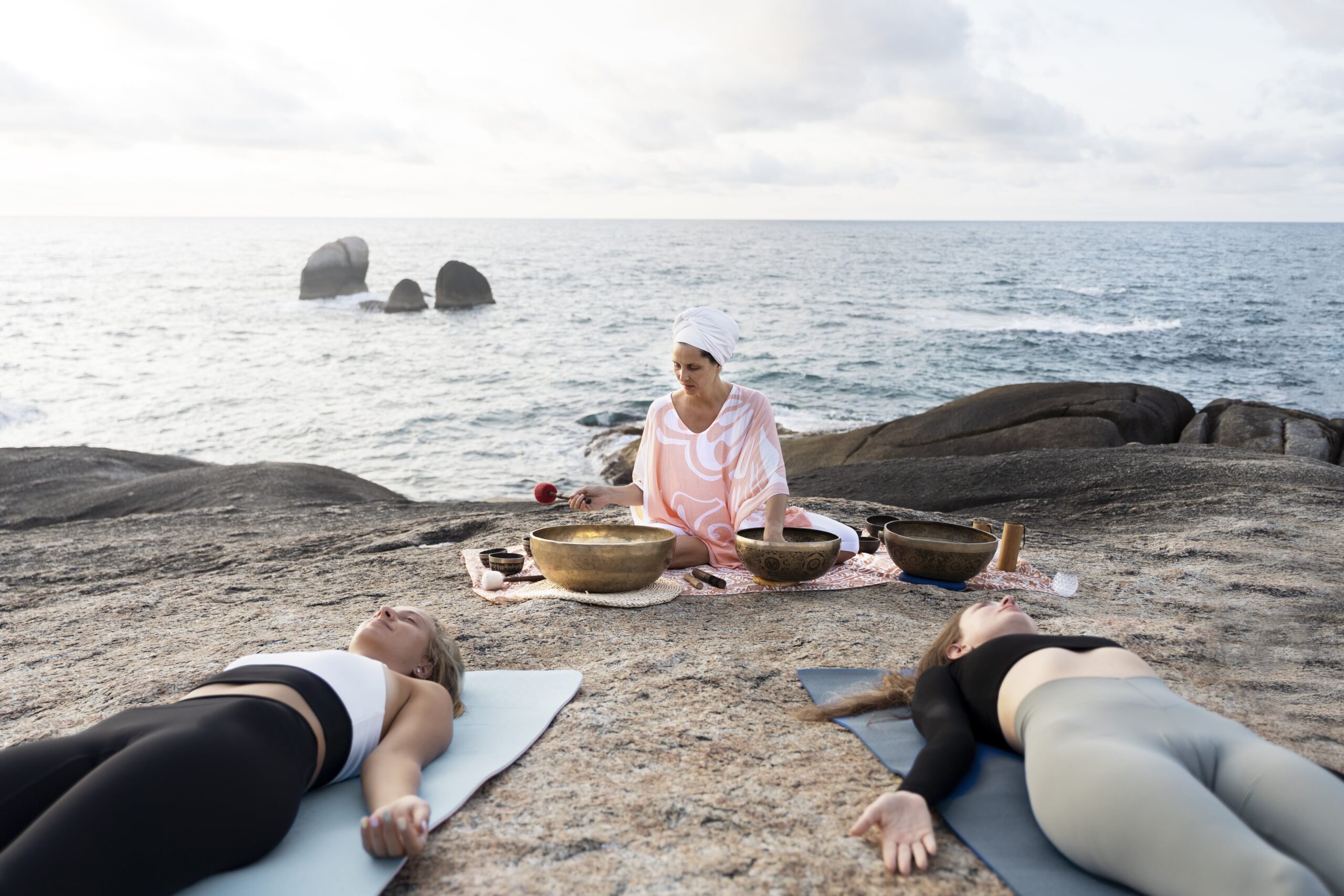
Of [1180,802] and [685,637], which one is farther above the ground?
[1180,802]

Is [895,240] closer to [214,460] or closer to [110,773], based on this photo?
[214,460]

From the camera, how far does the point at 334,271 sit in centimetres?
4038

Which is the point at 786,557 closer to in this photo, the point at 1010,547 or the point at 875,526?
the point at 875,526

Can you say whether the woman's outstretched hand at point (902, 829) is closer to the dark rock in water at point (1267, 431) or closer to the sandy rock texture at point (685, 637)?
the sandy rock texture at point (685, 637)

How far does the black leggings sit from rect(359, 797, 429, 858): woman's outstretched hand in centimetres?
21

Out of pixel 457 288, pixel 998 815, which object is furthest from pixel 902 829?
pixel 457 288

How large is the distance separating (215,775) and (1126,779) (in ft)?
6.01

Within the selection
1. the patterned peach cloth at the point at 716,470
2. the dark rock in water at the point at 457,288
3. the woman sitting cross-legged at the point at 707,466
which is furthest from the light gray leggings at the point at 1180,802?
the dark rock in water at the point at 457,288

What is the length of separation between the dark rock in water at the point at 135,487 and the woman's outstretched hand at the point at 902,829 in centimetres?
647

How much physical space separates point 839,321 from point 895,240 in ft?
251

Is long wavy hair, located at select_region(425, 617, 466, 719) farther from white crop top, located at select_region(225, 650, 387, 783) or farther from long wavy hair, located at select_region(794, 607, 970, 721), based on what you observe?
long wavy hair, located at select_region(794, 607, 970, 721)

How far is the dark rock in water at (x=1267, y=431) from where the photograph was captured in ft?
33.1

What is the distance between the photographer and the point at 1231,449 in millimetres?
7566

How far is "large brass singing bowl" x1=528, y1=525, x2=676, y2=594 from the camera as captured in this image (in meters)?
4.09
